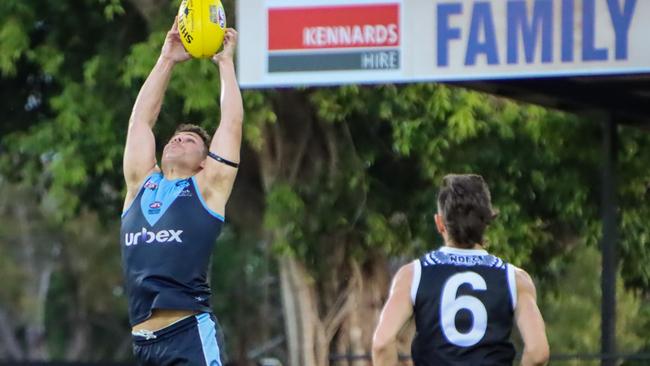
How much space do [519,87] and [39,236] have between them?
30.6 m

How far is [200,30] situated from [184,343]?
155cm

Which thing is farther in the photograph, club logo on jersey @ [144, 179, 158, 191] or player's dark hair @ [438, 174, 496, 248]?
club logo on jersey @ [144, 179, 158, 191]

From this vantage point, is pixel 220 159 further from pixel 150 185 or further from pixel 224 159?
pixel 150 185

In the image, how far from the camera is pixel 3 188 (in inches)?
1448

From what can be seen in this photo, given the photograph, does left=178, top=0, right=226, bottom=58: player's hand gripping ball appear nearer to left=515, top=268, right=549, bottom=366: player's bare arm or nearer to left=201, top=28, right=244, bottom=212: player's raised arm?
left=201, top=28, right=244, bottom=212: player's raised arm

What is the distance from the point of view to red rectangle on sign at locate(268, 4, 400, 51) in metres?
9.46

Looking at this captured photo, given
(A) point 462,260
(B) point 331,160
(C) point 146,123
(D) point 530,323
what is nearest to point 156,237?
(C) point 146,123

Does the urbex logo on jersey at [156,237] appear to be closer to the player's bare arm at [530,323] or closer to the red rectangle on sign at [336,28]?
the player's bare arm at [530,323]

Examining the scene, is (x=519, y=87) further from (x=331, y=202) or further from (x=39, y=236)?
(x=39, y=236)

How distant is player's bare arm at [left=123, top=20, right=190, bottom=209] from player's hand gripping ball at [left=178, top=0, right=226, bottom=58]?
0.07 m

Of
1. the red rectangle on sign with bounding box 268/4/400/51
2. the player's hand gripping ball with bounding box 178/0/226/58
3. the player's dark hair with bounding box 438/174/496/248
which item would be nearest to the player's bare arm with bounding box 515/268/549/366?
the player's dark hair with bounding box 438/174/496/248

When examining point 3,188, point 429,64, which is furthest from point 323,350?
point 3,188

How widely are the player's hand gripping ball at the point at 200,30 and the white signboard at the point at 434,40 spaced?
2377mm

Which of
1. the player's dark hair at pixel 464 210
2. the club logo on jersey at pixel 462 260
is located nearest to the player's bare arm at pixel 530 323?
the club logo on jersey at pixel 462 260
